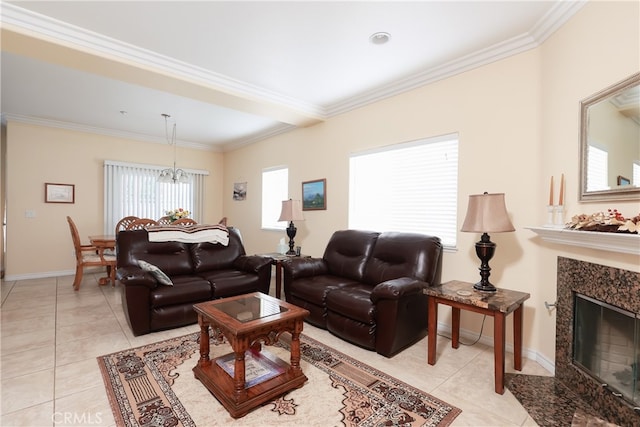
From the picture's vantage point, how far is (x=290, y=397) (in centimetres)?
194

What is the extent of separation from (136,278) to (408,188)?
297 centimetres

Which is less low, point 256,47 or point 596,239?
point 256,47

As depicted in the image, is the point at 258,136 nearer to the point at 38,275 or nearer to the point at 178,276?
the point at 178,276

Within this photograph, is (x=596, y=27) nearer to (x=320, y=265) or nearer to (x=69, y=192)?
(x=320, y=265)

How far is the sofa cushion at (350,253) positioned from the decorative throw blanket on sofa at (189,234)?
1449 mm

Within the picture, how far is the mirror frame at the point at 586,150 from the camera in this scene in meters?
1.68

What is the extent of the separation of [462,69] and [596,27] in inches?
43.2

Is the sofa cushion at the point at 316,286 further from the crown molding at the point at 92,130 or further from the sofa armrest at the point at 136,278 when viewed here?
the crown molding at the point at 92,130

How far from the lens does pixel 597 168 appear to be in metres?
1.93

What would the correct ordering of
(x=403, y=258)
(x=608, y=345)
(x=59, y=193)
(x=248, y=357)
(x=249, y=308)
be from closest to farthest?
(x=608, y=345) < (x=249, y=308) < (x=248, y=357) < (x=403, y=258) < (x=59, y=193)

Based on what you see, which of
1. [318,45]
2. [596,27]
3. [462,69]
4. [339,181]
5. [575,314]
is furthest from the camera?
[339,181]

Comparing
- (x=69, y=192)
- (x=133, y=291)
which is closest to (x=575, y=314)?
(x=133, y=291)

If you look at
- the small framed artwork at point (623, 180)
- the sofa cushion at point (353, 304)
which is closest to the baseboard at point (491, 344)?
the sofa cushion at point (353, 304)

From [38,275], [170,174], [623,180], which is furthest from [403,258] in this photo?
[38,275]
